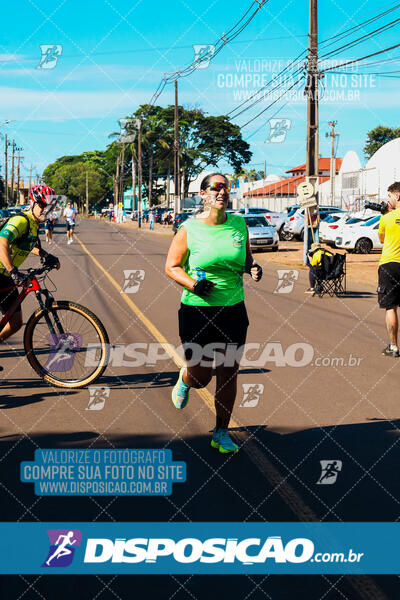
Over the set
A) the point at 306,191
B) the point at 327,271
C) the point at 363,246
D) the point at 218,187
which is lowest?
the point at 363,246

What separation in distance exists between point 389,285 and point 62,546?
19.2ft

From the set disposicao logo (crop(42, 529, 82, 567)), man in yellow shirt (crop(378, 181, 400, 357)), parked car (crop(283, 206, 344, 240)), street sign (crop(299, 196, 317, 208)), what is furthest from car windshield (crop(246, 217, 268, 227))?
disposicao logo (crop(42, 529, 82, 567))

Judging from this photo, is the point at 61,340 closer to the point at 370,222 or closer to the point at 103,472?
the point at 103,472

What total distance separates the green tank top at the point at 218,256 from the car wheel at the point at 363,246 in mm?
23146

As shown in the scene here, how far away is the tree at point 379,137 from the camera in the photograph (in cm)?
8794

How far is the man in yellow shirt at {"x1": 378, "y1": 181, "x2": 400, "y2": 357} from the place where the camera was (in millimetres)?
8578

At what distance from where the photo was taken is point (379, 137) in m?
88.9

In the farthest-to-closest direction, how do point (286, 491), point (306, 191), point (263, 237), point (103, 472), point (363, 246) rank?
1. point (263, 237)
2. point (363, 246)
3. point (306, 191)
4. point (103, 472)
5. point (286, 491)

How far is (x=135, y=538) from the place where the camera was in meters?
3.91

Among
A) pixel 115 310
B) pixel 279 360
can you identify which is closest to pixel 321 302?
pixel 115 310

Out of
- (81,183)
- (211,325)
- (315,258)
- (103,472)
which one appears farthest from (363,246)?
(81,183)

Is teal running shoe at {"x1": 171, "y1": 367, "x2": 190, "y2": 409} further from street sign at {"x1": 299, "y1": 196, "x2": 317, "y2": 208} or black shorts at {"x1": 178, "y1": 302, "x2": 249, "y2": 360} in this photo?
street sign at {"x1": 299, "y1": 196, "x2": 317, "y2": 208}

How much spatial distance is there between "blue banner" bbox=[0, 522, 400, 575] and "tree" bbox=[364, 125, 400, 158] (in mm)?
88118

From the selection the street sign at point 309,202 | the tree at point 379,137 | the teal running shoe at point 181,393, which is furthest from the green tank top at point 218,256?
the tree at point 379,137
